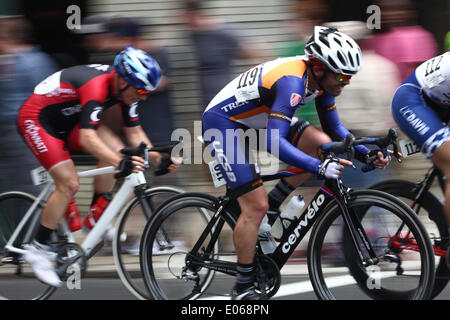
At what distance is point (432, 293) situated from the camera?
210 inches

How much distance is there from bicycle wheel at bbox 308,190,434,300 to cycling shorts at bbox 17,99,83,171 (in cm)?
195

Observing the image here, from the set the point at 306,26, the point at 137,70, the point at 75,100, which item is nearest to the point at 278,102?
the point at 137,70

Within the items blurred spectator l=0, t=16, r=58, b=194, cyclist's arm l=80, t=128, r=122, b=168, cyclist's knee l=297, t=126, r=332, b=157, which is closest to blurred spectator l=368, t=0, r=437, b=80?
cyclist's knee l=297, t=126, r=332, b=157

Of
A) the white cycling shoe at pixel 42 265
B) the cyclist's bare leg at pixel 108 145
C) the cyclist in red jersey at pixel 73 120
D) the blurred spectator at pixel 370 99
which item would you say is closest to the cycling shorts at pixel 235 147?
the cyclist in red jersey at pixel 73 120

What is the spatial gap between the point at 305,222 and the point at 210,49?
94.5 inches

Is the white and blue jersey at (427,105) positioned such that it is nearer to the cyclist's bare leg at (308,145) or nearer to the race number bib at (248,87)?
the cyclist's bare leg at (308,145)

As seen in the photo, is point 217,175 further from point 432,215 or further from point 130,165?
point 432,215

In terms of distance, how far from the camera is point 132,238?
5.94m

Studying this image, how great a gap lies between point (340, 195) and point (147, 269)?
4.92 feet

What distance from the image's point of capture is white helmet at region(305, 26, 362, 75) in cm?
505

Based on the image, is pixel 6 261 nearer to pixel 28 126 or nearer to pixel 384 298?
pixel 28 126

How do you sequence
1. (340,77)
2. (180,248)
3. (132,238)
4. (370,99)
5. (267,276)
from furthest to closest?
(370,99)
(132,238)
(180,248)
(267,276)
(340,77)

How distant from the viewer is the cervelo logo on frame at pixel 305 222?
5.21 meters
